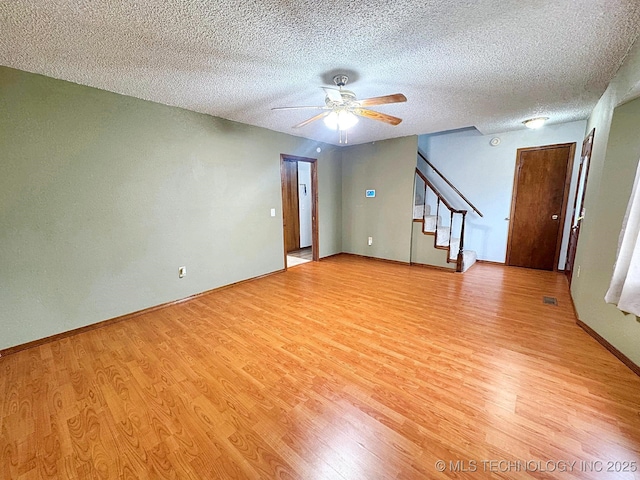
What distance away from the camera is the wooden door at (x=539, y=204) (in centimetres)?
414

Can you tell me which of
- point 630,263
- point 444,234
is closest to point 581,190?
point 444,234

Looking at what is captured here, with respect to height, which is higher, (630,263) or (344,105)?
(344,105)

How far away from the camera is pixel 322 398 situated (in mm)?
1679

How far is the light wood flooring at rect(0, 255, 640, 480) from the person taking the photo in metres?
1.27

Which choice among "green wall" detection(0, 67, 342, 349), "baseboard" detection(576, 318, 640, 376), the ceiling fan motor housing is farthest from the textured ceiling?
"baseboard" detection(576, 318, 640, 376)

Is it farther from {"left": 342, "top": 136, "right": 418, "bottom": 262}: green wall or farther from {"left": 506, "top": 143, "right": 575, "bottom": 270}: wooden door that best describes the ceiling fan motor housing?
{"left": 506, "top": 143, "right": 575, "bottom": 270}: wooden door

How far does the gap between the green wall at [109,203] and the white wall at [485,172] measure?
3.59 m

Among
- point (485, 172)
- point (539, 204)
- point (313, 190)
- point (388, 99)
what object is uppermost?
point (388, 99)

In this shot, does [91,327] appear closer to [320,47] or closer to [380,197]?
[320,47]

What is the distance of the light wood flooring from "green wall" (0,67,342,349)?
1.38ft

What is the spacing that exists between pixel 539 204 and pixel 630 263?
10.1 ft

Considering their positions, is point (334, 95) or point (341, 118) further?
point (341, 118)

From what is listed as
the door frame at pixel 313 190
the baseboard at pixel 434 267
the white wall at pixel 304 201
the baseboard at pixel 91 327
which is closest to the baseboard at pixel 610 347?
the baseboard at pixel 434 267

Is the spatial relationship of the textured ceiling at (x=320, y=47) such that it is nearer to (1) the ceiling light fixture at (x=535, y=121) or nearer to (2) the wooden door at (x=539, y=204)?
(1) the ceiling light fixture at (x=535, y=121)
